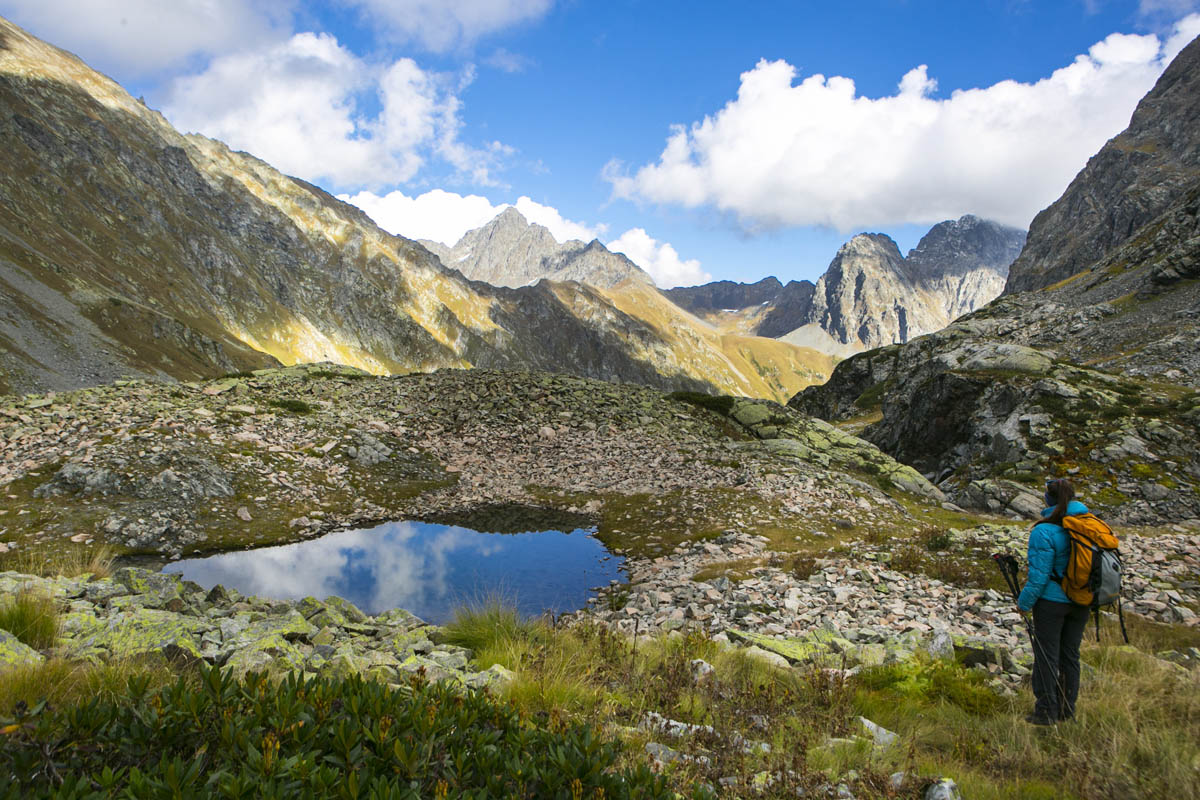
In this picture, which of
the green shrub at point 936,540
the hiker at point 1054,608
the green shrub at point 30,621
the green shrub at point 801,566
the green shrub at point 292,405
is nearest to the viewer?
the green shrub at point 30,621

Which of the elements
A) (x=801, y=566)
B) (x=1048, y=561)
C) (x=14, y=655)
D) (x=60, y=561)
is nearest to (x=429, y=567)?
(x=60, y=561)

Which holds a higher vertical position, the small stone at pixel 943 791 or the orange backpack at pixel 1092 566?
the orange backpack at pixel 1092 566

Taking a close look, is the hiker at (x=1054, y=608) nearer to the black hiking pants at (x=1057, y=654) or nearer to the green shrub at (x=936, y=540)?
the black hiking pants at (x=1057, y=654)

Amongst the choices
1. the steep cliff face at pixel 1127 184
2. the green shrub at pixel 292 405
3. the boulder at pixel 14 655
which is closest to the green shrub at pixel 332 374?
the green shrub at pixel 292 405

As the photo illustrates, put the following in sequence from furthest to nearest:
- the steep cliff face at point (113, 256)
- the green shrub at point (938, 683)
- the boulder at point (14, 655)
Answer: the steep cliff face at point (113, 256) < the green shrub at point (938, 683) < the boulder at point (14, 655)

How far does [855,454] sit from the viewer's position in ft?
110

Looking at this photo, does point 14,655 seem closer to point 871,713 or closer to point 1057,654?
point 871,713

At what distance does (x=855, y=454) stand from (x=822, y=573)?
67.3 feet

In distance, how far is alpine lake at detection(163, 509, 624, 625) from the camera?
603 inches

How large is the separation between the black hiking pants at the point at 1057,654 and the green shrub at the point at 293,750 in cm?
687

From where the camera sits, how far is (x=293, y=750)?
11.9ft

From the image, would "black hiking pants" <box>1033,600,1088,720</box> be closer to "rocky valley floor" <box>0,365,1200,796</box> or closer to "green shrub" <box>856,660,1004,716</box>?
"green shrub" <box>856,660,1004,716</box>

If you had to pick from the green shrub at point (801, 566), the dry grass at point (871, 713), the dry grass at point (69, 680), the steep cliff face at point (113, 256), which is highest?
the steep cliff face at point (113, 256)

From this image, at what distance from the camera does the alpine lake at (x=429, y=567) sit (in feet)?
50.2
